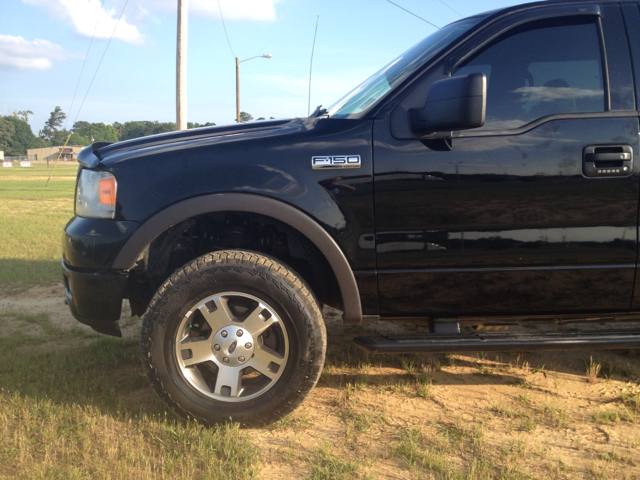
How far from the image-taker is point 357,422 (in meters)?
2.87

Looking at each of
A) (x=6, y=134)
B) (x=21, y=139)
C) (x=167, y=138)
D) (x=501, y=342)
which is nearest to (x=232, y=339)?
(x=167, y=138)

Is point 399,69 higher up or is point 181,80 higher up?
point 181,80

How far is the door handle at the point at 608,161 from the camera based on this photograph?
262 centimetres

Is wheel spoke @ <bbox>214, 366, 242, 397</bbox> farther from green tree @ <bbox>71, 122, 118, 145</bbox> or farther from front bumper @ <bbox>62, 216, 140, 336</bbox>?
green tree @ <bbox>71, 122, 118, 145</bbox>

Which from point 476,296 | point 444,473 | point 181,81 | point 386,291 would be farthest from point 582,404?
point 181,81

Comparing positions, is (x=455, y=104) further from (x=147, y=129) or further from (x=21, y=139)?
(x=21, y=139)

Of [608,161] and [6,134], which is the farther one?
[6,134]

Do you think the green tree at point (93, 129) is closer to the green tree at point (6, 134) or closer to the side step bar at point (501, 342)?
the green tree at point (6, 134)

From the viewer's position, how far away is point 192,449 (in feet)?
8.38

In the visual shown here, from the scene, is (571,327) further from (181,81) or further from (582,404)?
(181,81)

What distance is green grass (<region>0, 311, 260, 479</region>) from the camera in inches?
95.3

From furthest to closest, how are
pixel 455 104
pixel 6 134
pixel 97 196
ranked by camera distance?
pixel 6 134
pixel 97 196
pixel 455 104

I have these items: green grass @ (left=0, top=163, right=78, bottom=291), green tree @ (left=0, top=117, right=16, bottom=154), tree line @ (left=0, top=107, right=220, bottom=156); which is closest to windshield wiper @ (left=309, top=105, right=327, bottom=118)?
green grass @ (left=0, top=163, right=78, bottom=291)

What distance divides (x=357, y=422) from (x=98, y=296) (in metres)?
1.57
